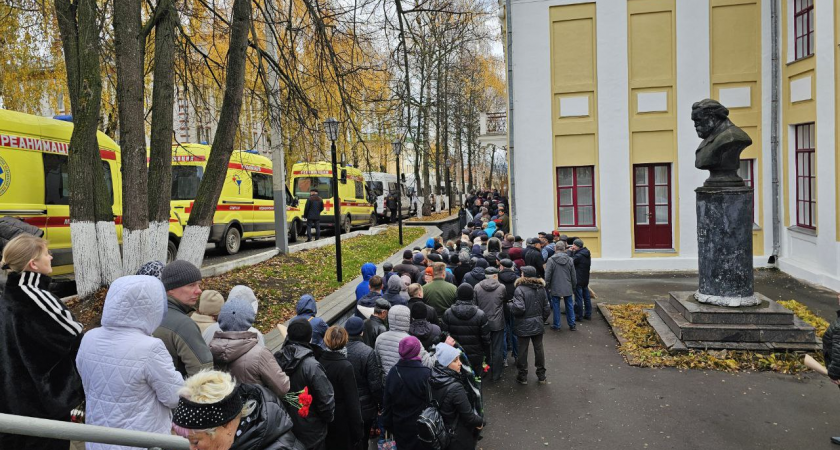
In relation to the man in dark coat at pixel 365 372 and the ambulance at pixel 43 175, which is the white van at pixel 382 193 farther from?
the man in dark coat at pixel 365 372

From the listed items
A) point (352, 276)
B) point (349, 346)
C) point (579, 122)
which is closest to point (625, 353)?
point (349, 346)

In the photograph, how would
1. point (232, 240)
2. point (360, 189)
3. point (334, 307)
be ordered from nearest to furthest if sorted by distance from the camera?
point (334, 307), point (232, 240), point (360, 189)

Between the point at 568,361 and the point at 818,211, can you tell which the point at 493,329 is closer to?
the point at 568,361

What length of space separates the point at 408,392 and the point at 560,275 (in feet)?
18.5

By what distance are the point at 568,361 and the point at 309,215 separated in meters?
12.2

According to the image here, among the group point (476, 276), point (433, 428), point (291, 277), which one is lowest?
point (433, 428)

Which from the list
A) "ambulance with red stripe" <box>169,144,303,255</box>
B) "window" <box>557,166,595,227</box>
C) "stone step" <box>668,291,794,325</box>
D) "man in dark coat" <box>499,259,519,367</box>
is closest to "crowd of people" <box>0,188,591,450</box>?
"man in dark coat" <box>499,259,519,367</box>

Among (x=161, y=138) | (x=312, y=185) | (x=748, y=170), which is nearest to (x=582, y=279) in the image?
(x=161, y=138)

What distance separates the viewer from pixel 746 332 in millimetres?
7906

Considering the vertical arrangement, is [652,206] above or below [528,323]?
above

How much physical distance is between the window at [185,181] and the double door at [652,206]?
38.9 ft

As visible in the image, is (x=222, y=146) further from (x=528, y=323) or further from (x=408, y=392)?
(x=408, y=392)

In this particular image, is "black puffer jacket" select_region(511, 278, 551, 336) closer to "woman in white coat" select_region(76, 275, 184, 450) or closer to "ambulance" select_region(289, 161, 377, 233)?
"woman in white coat" select_region(76, 275, 184, 450)

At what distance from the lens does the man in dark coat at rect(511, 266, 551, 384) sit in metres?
7.19
